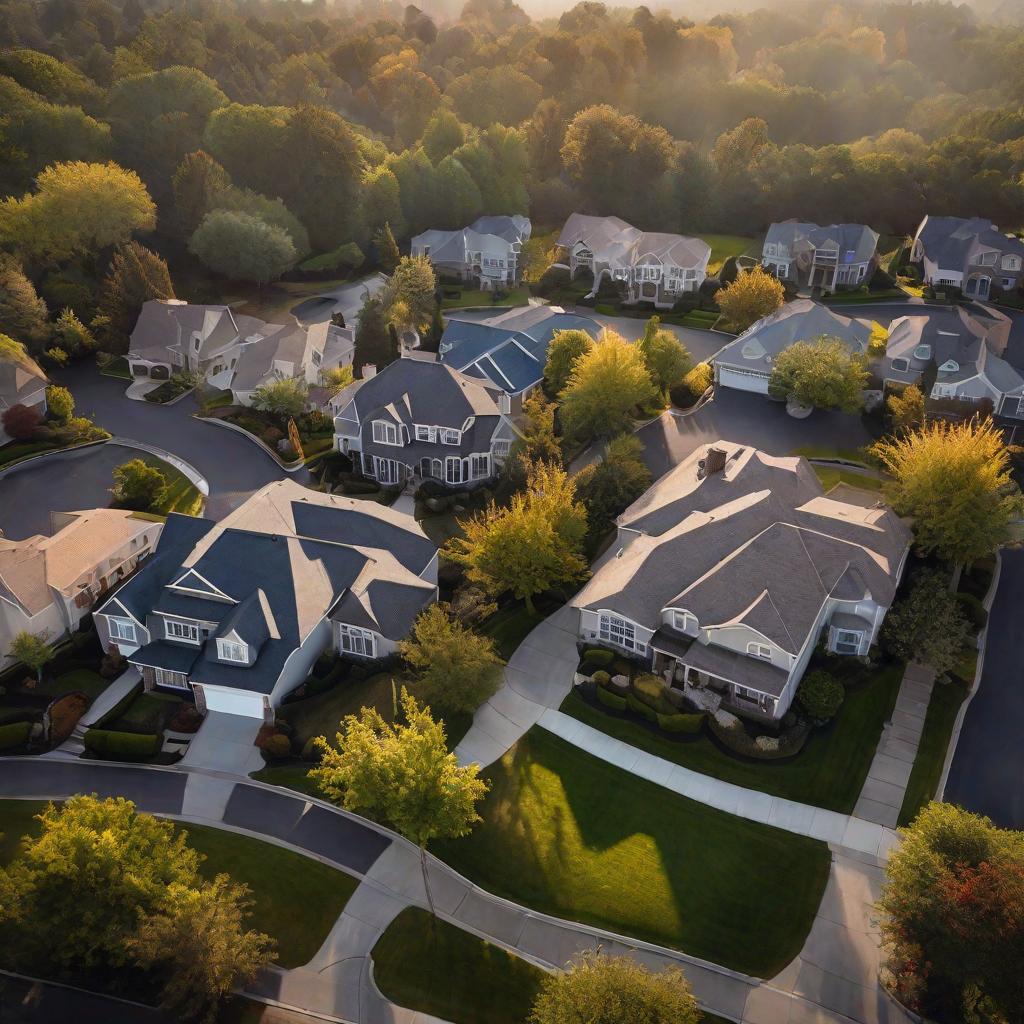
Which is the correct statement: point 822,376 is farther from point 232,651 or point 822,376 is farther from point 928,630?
point 232,651

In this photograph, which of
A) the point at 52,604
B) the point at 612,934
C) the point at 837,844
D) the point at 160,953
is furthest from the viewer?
the point at 52,604

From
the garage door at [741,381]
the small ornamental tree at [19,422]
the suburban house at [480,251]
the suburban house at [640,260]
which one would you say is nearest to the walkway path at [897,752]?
the garage door at [741,381]

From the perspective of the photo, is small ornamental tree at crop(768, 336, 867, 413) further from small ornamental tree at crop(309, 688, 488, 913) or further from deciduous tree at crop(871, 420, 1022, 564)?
small ornamental tree at crop(309, 688, 488, 913)

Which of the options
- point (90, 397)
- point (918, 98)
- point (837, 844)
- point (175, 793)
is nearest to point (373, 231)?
point (90, 397)

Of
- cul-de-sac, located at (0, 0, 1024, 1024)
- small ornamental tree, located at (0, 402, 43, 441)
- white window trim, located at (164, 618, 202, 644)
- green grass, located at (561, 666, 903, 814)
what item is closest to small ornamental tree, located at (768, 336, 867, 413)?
cul-de-sac, located at (0, 0, 1024, 1024)

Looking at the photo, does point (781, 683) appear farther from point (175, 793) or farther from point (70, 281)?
point (70, 281)

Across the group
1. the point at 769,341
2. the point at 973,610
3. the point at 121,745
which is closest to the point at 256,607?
the point at 121,745
